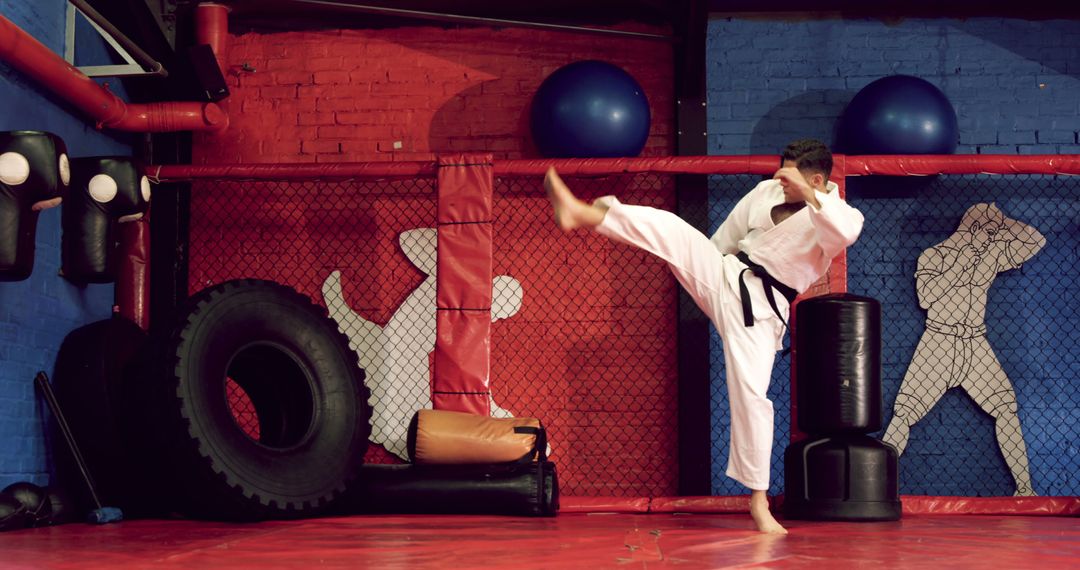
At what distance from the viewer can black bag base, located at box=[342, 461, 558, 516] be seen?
429 centimetres

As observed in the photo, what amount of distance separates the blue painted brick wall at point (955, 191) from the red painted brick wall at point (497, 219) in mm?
435

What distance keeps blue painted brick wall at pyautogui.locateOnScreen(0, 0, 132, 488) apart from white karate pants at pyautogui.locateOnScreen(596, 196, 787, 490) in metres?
2.62

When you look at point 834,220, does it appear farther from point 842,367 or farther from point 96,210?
point 96,210

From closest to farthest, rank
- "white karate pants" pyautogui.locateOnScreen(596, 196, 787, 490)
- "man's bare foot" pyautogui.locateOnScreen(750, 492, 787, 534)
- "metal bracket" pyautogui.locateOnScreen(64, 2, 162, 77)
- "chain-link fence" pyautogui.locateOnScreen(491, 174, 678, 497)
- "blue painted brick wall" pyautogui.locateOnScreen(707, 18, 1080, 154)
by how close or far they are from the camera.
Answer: "man's bare foot" pyautogui.locateOnScreen(750, 492, 787, 534) < "white karate pants" pyautogui.locateOnScreen(596, 196, 787, 490) < "metal bracket" pyautogui.locateOnScreen(64, 2, 162, 77) < "chain-link fence" pyautogui.locateOnScreen(491, 174, 678, 497) < "blue painted brick wall" pyautogui.locateOnScreen(707, 18, 1080, 154)

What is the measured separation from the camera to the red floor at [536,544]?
8.71 ft

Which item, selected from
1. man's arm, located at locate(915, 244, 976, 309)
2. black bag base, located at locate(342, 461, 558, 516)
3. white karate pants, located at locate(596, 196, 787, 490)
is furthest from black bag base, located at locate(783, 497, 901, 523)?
man's arm, located at locate(915, 244, 976, 309)

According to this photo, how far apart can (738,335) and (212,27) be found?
366cm

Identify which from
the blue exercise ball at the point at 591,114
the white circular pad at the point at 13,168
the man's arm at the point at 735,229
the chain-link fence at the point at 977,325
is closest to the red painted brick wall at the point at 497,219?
the blue exercise ball at the point at 591,114

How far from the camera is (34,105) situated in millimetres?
4480

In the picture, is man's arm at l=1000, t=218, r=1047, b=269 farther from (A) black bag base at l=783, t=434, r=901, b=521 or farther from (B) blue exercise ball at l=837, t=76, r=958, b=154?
(A) black bag base at l=783, t=434, r=901, b=521

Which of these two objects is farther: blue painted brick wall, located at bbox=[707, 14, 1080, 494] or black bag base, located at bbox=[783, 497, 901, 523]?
blue painted brick wall, located at bbox=[707, 14, 1080, 494]

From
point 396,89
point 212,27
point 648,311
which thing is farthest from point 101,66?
point 648,311

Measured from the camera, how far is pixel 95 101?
4.86 meters

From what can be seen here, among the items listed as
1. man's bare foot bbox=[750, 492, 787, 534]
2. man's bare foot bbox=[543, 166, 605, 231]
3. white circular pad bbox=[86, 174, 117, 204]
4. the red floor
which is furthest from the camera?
white circular pad bbox=[86, 174, 117, 204]
